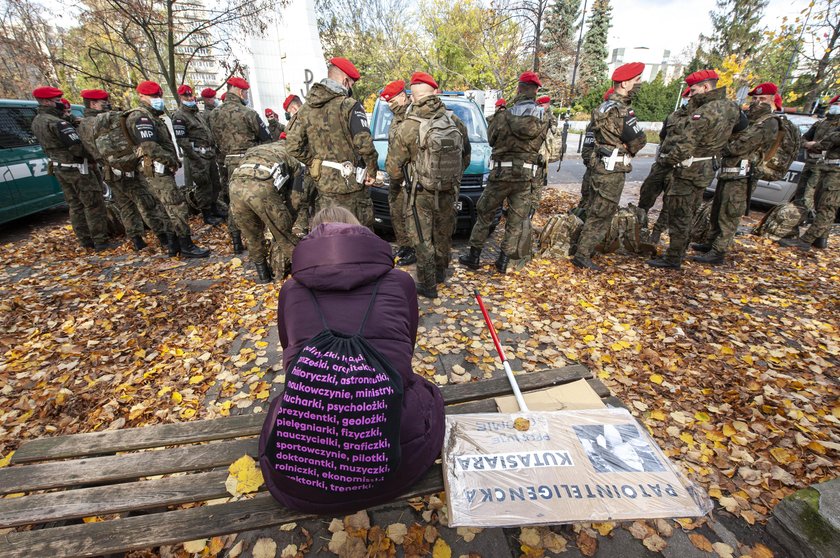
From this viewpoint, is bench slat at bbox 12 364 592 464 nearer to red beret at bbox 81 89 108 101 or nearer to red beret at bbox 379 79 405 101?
red beret at bbox 379 79 405 101

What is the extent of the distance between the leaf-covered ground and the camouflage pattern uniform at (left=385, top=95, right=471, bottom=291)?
0.58m

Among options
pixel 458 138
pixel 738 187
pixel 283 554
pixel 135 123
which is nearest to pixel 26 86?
pixel 135 123

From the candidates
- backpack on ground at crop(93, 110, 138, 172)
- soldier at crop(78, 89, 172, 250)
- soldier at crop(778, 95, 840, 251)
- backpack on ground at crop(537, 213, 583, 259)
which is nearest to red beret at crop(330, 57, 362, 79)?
backpack on ground at crop(93, 110, 138, 172)

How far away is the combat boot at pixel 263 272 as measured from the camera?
5238 millimetres

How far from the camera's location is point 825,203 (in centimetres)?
621

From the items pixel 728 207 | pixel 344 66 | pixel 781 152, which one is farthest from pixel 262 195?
pixel 781 152

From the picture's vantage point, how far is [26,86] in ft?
66.7

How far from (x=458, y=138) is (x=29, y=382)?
4860 millimetres

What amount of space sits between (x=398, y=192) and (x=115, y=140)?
4.31 meters

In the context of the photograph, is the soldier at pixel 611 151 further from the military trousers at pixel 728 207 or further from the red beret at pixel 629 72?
the military trousers at pixel 728 207

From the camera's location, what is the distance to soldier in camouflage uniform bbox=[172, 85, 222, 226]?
7410mm

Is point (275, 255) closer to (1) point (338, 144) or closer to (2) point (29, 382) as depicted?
(1) point (338, 144)

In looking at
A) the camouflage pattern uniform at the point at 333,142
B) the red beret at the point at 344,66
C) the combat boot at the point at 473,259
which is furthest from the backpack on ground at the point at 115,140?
the combat boot at the point at 473,259

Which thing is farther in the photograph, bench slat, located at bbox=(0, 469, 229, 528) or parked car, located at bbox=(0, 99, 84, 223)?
parked car, located at bbox=(0, 99, 84, 223)
